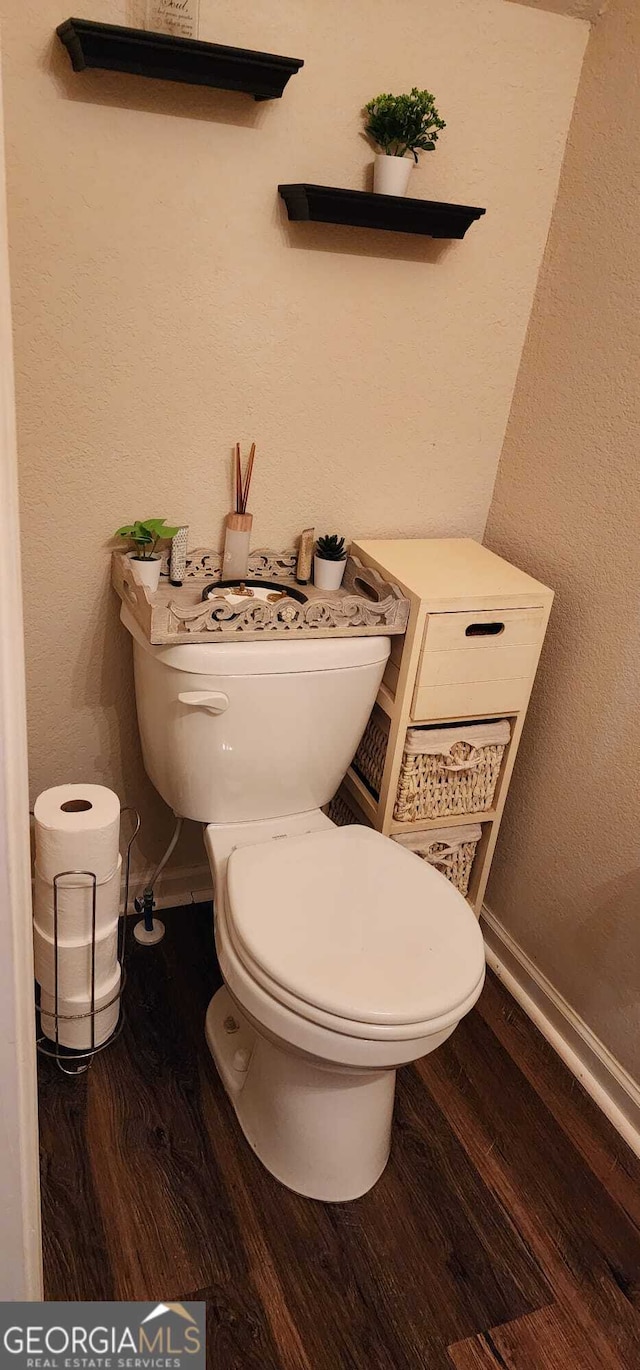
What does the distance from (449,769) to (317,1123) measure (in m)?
0.67

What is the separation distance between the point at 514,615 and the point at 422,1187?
39.6 inches

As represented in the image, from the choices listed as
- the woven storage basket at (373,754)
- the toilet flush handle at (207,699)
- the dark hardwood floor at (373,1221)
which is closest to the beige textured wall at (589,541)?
the dark hardwood floor at (373,1221)

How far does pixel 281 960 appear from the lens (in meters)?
A: 1.24

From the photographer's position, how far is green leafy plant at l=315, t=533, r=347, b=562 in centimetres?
167

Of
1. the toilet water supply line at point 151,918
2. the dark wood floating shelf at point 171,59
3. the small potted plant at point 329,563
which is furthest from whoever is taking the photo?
the toilet water supply line at point 151,918

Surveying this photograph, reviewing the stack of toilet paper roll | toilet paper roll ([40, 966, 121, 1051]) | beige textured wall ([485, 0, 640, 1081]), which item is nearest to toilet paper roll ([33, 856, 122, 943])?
the stack of toilet paper roll

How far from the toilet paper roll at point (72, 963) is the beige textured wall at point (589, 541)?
0.90 meters

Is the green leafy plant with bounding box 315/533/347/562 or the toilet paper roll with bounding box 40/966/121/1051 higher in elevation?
the green leafy plant with bounding box 315/533/347/562

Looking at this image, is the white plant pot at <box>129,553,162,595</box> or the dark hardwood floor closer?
the dark hardwood floor

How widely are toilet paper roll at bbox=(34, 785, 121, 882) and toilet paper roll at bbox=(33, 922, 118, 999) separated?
5.1 inches

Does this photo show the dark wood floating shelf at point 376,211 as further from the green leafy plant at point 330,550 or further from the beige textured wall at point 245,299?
the green leafy plant at point 330,550

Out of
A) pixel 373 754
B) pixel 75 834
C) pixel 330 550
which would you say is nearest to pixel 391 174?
pixel 330 550

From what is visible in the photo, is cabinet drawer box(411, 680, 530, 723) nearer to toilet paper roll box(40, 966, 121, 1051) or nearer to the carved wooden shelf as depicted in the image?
the carved wooden shelf

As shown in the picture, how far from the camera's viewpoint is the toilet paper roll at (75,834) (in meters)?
1.41
